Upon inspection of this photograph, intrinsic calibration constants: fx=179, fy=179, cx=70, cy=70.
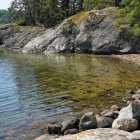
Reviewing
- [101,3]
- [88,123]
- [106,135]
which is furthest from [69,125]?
[101,3]

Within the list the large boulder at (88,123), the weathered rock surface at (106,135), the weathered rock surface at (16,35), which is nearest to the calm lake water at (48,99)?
the large boulder at (88,123)

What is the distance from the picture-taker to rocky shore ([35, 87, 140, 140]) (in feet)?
20.6

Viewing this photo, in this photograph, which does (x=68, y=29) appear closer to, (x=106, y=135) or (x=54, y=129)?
(x=54, y=129)

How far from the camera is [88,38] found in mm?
43156

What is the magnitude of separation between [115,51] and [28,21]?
2051 inches

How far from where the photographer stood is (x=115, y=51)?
3878cm

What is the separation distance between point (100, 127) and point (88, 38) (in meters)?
36.7

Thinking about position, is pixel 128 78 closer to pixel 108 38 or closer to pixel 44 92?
pixel 44 92

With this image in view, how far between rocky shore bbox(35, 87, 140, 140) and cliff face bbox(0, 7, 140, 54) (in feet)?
101

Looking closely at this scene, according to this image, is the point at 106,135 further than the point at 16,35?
No

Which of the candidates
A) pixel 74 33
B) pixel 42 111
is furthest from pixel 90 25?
pixel 42 111

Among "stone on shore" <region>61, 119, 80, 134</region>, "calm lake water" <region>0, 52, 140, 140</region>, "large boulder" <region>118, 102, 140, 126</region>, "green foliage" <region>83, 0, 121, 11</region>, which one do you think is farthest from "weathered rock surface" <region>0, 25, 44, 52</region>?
"large boulder" <region>118, 102, 140, 126</region>

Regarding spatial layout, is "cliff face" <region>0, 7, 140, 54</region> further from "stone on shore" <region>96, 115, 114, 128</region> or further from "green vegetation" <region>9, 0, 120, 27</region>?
"stone on shore" <region>96, 115, 114, 128</region>

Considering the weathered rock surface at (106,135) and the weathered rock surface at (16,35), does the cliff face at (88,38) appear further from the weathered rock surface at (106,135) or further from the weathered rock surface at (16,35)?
the weathered rock surface at (106,135)
